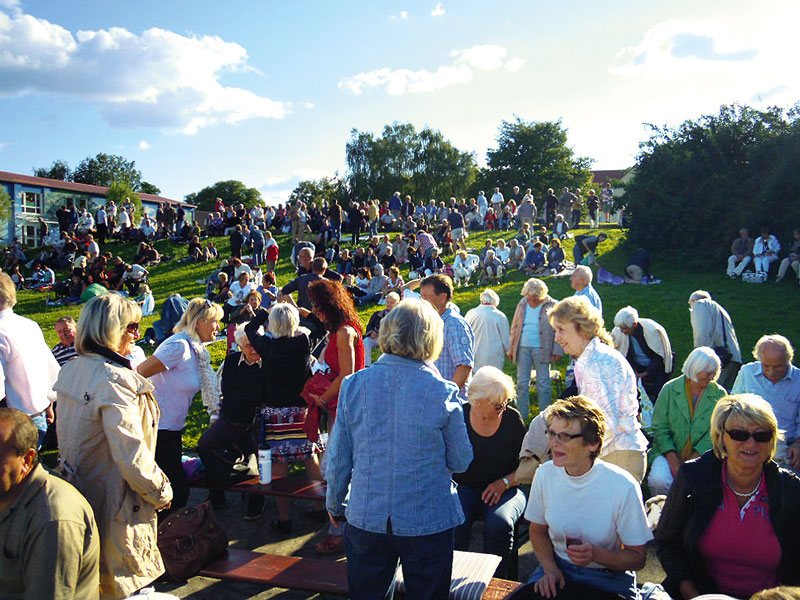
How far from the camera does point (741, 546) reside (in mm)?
2816

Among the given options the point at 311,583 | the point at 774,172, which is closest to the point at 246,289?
the point at 311,583

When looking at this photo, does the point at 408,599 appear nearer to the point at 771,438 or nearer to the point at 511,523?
the point at 511,523

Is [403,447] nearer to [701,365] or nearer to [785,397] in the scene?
[701,365]

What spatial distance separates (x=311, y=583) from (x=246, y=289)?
1025cm

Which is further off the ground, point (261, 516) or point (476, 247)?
point (476, 247)

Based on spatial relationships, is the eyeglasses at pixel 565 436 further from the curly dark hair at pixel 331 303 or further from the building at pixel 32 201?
the building at pixel 32 201

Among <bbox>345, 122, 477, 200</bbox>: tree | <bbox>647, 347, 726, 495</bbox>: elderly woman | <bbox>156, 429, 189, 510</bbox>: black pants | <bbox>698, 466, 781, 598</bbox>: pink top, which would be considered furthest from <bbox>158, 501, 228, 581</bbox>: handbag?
<bbox>345, 122, 477, 200</bbox>: tree

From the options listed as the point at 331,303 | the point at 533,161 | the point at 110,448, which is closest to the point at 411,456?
the point at 110,448

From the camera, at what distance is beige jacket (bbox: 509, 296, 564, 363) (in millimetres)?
6980

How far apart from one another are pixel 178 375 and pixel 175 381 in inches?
2.1

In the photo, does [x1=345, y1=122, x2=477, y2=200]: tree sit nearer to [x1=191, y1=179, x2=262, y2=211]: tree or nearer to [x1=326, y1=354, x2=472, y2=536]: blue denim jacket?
[x1=191, y1=179, x2=262, y2=211]: tree

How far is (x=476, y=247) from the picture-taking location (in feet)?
72.9

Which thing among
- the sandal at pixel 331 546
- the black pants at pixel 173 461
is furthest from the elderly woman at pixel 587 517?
the black pants at pixel 173 461

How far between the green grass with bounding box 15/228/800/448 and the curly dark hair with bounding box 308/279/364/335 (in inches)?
140
